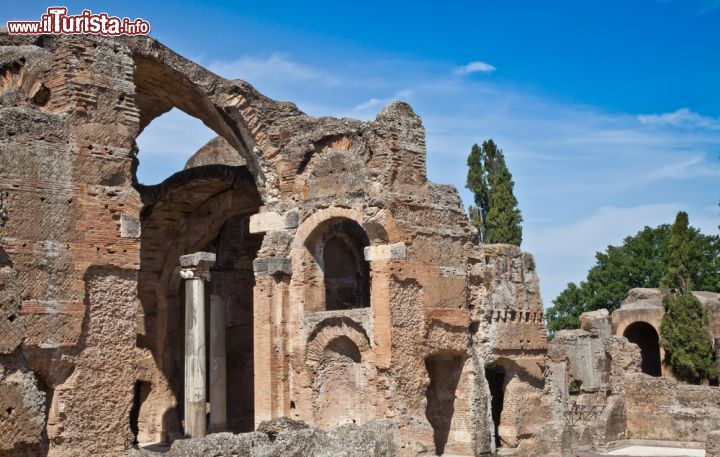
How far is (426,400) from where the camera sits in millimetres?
17547

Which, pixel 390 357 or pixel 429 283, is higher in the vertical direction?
pixel 429 283

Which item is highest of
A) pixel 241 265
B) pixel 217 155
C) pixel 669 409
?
pixel 217 155

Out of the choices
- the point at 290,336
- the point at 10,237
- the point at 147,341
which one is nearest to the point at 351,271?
the point at 290,336

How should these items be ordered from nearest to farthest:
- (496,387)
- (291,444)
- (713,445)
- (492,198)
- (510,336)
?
(291,444) < (713,445) < (510,336) < (496,387) < (492,198)

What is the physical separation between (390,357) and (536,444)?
4450 mm

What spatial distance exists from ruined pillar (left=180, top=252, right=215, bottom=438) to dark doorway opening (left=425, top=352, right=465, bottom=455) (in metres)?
4.50

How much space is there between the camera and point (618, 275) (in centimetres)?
4556

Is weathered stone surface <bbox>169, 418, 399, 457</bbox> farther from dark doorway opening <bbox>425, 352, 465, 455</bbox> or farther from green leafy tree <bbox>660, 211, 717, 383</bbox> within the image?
green leafy tree <bbox>660, 211, 717, 383</bbox>

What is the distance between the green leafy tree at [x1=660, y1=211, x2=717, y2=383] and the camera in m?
27.8

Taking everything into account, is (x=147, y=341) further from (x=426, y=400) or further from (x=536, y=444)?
(x=536, y=444)

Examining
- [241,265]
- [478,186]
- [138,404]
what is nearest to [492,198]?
[478,186]

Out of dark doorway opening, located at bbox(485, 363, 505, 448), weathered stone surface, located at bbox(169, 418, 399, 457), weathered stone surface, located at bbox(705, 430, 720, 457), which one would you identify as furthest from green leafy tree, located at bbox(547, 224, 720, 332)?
weathered stone surface, located at bbox(169, 418, 399, 457)

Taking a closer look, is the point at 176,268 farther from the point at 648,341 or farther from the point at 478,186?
the point at 648,341

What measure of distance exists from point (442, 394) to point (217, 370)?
4.65m
